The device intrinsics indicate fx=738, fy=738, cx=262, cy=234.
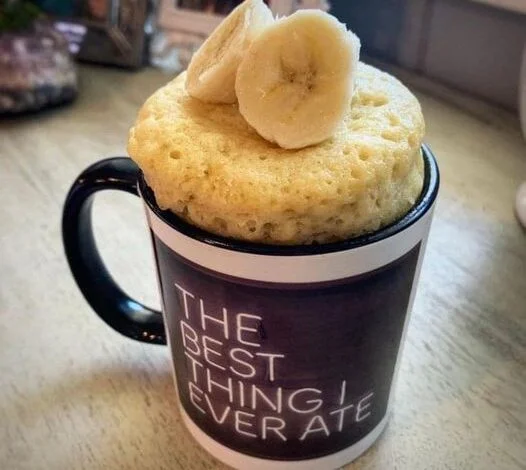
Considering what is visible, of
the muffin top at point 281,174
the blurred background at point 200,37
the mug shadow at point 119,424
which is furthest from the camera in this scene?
the blurred background at point 200,37

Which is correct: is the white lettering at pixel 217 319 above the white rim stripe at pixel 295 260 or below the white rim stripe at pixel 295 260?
below

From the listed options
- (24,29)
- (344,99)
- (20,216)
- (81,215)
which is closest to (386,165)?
(344,99)

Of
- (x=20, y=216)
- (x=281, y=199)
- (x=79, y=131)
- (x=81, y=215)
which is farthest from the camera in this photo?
(x=79, y=131)

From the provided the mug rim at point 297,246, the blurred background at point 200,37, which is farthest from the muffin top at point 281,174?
the blurred background at point 200,37

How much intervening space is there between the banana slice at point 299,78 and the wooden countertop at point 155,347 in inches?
7.9

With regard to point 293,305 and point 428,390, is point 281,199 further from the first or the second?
point 428,390

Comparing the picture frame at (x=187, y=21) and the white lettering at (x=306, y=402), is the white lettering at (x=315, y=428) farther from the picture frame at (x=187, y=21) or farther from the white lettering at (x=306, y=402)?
the picture frame at (x=187, y=21)

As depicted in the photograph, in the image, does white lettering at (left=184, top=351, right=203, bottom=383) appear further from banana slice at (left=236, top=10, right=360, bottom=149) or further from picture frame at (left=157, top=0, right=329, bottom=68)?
picture frame at (left=157, top=0, right=329, bottom=68)

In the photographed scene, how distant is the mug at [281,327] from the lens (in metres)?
0.33

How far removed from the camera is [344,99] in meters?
0.32

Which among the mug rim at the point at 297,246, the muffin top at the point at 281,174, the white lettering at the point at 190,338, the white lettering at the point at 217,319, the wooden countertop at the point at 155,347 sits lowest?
the wooden countertop at the point at 155,347

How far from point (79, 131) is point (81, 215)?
0.34 meters

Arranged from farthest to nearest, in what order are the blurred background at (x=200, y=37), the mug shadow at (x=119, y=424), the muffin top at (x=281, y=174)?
1. the blurred background at (x=200, y=37)
2. the mug shadow at (x=119, y=424)
3. the muffin top at (x=281, y=174)

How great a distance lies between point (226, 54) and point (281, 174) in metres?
0.07
